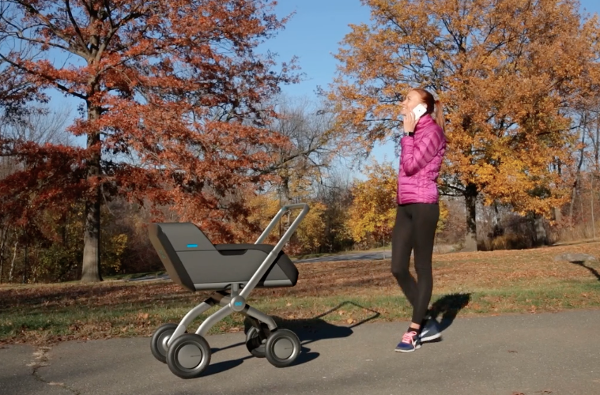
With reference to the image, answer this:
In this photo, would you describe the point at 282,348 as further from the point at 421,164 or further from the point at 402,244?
the point at 421,164

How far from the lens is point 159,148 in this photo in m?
16.3

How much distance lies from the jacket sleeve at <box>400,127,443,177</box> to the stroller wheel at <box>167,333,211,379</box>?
202 cm

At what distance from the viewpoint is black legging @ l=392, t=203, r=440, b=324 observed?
16.0 ft

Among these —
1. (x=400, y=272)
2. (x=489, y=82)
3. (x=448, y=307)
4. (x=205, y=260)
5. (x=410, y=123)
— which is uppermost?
(x=489, y=82)

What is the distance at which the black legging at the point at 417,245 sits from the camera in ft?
16.0

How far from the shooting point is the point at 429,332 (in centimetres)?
510

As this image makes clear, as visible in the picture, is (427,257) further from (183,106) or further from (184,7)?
(184,7)

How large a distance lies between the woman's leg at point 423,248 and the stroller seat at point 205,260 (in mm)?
1123

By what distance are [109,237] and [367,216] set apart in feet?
49.2

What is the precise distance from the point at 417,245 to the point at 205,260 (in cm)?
171

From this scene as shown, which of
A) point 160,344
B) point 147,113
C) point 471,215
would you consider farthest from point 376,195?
point 160,344

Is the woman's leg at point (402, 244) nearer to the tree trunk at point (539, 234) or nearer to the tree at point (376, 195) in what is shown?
the tree at point (376, 195)

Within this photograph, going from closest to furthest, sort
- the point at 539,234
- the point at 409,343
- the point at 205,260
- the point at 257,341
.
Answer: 1. the point at 205,260
2. the point at 257,341
3. the point at 409,343
4. the point at 539,234

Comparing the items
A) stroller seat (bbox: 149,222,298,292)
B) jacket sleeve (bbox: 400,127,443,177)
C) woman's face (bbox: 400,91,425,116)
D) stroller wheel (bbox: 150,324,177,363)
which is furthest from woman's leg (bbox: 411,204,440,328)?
stroller wheel (bbox: 150,324,177,363)
